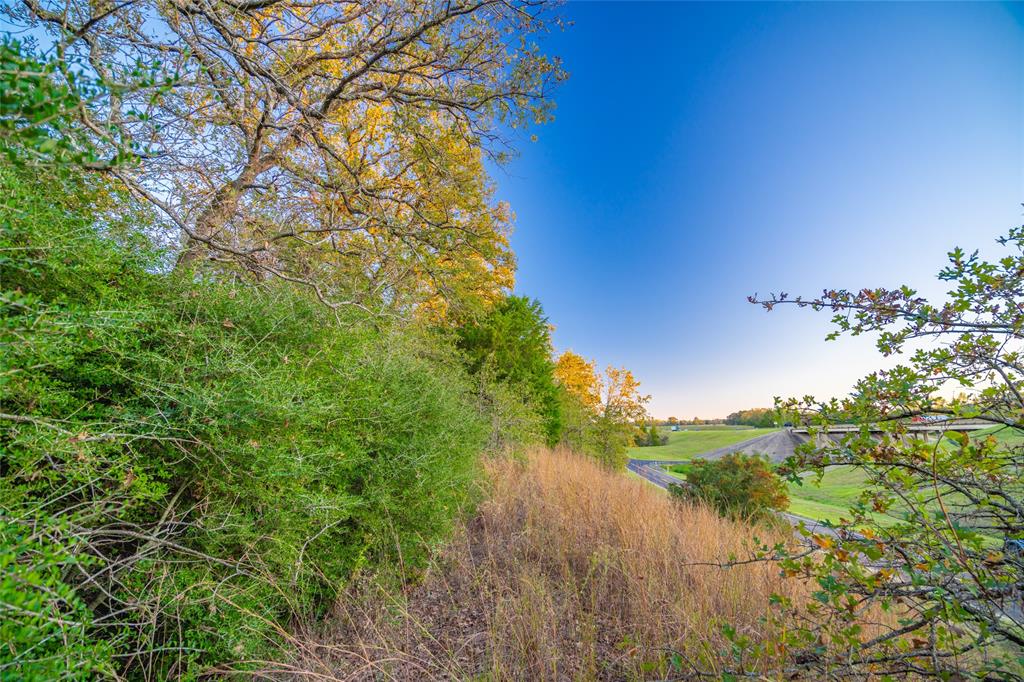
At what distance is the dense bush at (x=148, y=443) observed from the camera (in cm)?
155

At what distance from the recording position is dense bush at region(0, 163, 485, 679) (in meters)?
1.55

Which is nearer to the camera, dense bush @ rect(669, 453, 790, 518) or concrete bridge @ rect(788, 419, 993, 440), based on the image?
concrete bridge @ rect(788, 419, 993, 440)

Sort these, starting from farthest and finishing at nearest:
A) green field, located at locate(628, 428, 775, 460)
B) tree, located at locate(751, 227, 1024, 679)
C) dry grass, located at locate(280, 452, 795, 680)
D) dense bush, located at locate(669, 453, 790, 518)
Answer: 1. green field, located at locate(628, 428, 775, 460)
2. dense bush, located at locate(669, 453, 790, 518)
3. dry grass, located at locate(280, 452, 795, 680)
4. tree, located at locate(751, 227, 1024, 679)

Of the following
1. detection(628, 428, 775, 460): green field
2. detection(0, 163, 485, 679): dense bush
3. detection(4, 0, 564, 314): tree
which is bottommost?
detection(628, 428, 775, 460): green field

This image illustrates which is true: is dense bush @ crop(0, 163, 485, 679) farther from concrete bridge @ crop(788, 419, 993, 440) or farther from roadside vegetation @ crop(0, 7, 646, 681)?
concrete bridge @ crop(788, 419, 993, 440)

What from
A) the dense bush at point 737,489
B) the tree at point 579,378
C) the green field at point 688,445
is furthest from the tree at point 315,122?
the green field at point 688,445

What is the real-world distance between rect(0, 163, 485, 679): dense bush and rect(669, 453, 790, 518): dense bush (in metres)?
7.17

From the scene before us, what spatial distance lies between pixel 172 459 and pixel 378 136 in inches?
253

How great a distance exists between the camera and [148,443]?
198cm

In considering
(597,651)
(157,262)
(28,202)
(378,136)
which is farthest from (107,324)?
(378,136)

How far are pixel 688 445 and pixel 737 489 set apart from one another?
4616cm

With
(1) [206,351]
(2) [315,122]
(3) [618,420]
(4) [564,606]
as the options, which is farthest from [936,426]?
(3) [618,420]

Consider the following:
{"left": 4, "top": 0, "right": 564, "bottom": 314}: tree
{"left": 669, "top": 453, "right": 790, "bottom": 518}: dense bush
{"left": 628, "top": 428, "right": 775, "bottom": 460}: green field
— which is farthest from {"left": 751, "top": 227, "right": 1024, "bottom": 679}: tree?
{"left": 628, "top": 428, "right": 775, "bottom": 460}: green field

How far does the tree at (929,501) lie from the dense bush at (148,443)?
257 centimetres
